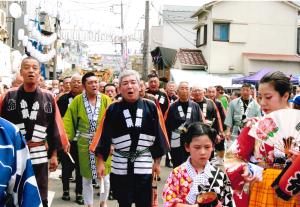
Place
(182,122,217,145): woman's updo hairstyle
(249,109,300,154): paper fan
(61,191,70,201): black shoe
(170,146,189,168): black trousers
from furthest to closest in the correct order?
(170,146,189,168): black trousers < (61,191,70,201): black shoe < (182,122,217,145): woman's updo hairstyle < (249,109,300,154): paper fan

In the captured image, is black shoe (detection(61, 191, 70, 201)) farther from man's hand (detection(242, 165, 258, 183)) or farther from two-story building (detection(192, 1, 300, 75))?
two-story building (detection(192, 1, 300, 75))

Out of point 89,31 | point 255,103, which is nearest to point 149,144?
point 255,103

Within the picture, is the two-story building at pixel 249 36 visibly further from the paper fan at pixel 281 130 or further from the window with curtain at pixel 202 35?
the paper fan at pixel 281 130

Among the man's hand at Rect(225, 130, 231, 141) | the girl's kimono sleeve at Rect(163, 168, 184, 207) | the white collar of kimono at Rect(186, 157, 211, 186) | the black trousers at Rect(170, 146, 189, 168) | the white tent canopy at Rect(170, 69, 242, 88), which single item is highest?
the white tent canopy at Rect(170, 69, 242, 88)

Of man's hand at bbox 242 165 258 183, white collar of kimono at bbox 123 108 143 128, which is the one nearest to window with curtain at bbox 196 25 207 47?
white collar of kimono at bbox 123 108 143 128

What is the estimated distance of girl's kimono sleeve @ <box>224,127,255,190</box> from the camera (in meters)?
3.58

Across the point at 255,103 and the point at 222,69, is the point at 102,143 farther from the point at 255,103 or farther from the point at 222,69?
the point at 222,69

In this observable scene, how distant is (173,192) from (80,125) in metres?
3.83

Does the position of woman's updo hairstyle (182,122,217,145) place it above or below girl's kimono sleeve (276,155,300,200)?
above

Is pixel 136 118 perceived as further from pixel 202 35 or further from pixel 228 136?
pixel 202 35

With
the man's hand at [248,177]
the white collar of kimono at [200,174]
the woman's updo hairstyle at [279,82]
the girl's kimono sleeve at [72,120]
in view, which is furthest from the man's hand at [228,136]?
the man's hand at [248,177]

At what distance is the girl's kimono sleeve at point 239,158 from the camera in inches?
141

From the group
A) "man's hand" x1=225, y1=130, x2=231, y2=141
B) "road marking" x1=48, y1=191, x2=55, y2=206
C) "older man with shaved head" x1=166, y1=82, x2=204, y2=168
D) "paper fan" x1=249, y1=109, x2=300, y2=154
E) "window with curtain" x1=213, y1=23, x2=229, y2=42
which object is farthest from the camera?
"window with curtain" x1=213, y1=23, x2=229, y2=42

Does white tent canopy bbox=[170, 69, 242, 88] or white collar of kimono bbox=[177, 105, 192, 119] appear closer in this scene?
white collar of kimono bbox=[177, 105, 192, 119]
